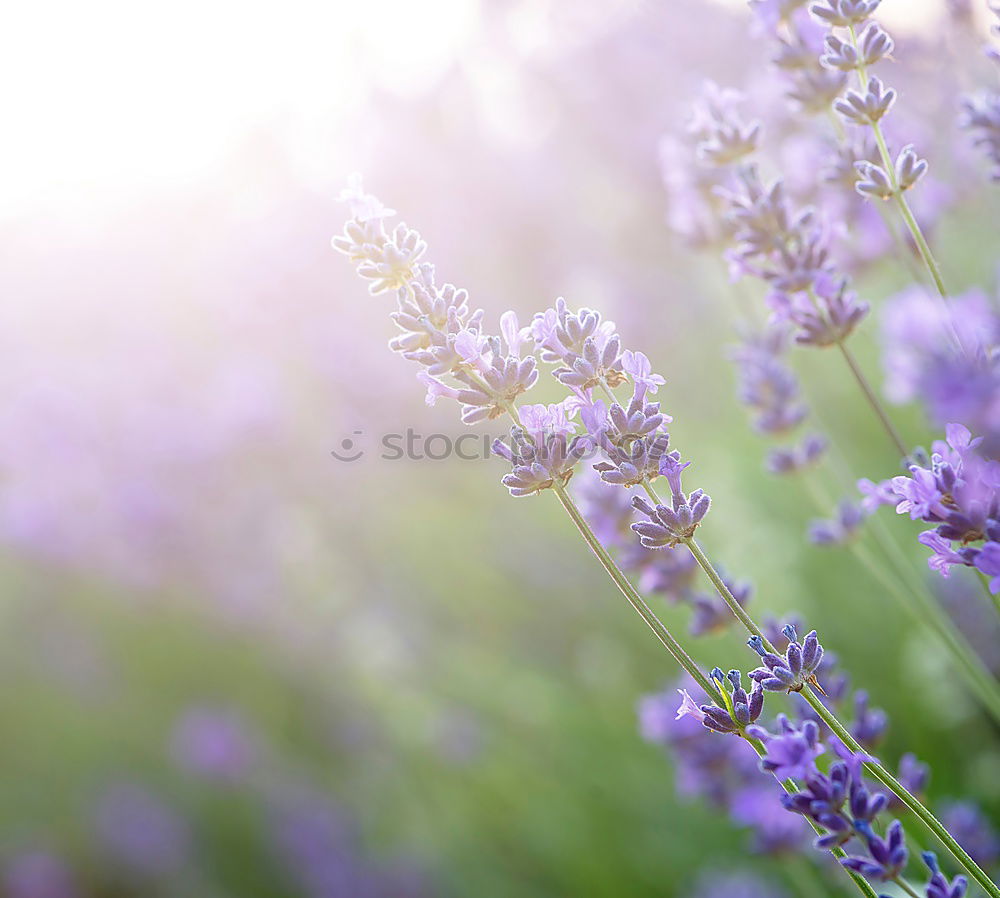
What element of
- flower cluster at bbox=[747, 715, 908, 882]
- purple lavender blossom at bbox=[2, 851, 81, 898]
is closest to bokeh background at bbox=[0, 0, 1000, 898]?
purple lavender blossom at bbox=[2, 851, 81, 898]

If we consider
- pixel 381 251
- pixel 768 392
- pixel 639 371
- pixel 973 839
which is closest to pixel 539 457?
pixel 639 371

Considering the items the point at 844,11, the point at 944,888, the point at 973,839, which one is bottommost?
the point at 944,888

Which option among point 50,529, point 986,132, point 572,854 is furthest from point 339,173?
point 986,132

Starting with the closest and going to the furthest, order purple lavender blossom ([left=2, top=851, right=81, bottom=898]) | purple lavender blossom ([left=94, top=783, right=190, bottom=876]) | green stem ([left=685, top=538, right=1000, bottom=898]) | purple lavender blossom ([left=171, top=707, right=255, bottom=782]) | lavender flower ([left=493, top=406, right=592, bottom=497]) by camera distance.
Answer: green stem ([left=685, top=538, right=1000, bottom=898]) → lavender flower ([left=493, top=406, right=592, bottom=497]) → purple lavender blossom ([left=171, top=707, right=255, bottom=782]) → purple lavender blossom ([left=94, top=783, right=190, bottom=876]) → purple lavender blossom ([left=2, top=851, right=81, bottom=898])

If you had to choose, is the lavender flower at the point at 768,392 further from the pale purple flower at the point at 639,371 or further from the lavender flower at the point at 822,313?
the pale purple flower at the point at 639,371

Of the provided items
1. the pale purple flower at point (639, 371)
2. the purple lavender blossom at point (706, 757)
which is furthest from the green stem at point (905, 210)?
the purple lavender blossom at point (706, 757)

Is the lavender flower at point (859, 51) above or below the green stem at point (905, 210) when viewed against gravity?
above

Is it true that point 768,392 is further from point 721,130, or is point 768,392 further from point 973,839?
point 973,839

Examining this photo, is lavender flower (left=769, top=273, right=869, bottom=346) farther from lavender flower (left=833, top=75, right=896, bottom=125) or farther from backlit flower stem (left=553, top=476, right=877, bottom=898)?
backlit flower stem (left=553, top=476, right=877, bottom=898)

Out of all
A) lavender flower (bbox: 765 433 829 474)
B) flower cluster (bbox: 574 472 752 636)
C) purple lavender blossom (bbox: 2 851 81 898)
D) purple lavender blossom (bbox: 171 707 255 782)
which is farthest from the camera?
purple lavender blossom (bbox: 2 851 81 898)
